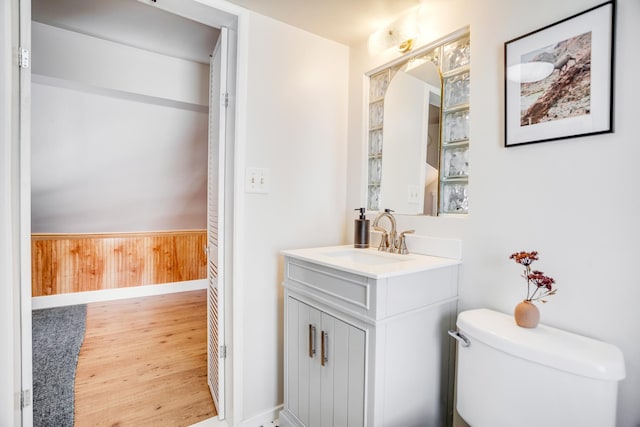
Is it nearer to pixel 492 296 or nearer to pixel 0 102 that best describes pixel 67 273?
pixel 0 102

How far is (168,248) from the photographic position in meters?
4.14

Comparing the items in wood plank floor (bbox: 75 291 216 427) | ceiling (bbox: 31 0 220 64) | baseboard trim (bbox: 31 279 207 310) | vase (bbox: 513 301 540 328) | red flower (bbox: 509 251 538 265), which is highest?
ceiling (bbox: 31 0 220 64)

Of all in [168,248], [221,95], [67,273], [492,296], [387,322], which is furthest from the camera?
[168,248]

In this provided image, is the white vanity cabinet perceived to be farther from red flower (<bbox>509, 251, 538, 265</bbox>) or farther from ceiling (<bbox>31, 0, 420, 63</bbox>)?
ceiling (<bbox>31, 0, 420, 63</bbox>)

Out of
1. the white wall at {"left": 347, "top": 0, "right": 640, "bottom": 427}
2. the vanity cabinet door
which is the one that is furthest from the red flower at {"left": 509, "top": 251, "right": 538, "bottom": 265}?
the vanity cabinet door

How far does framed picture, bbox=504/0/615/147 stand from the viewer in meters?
0.95

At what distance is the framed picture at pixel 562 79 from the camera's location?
3.11ft

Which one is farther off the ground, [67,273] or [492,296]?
[492,296]

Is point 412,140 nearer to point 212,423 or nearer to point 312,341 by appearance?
point 312,341

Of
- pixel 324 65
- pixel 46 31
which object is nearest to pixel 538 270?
pixel 324 65

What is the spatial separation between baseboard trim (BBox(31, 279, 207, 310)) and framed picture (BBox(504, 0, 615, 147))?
4.22m

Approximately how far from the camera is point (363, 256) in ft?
5.39

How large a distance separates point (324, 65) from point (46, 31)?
186 centimetres

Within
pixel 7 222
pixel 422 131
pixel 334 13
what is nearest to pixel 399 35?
pixel 334 13
